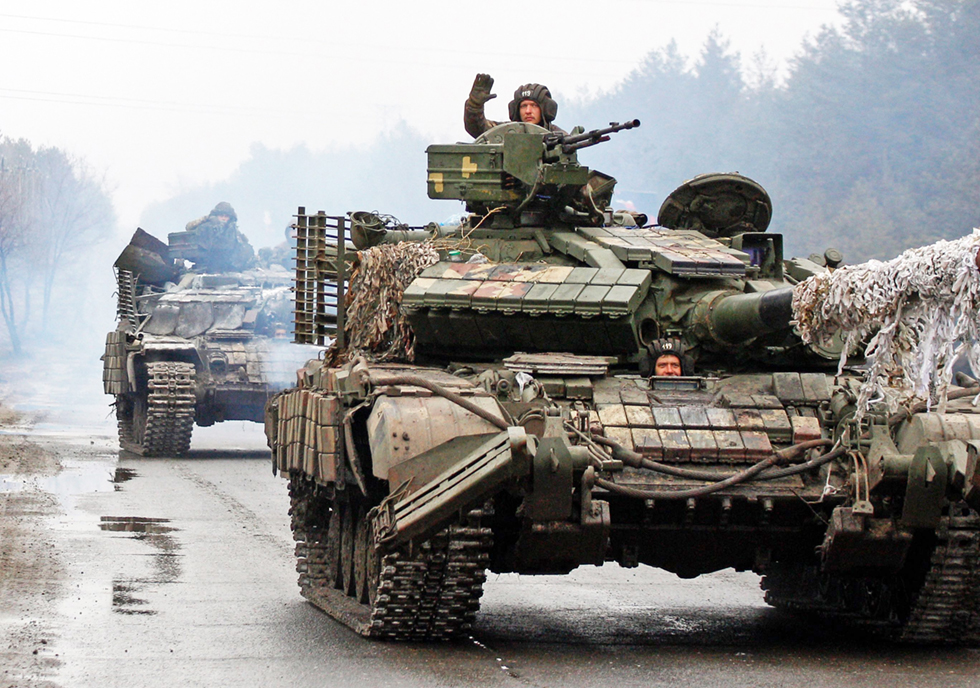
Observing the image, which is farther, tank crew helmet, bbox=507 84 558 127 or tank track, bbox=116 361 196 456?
tank track, bbox=116 361 196 456

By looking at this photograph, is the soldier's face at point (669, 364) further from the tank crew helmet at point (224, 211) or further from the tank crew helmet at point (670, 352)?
the tank crew helmet at point (224, 211)

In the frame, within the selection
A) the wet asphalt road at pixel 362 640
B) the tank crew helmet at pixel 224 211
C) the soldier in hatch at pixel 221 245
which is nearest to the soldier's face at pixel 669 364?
the wet asphalt road at pixel 362 640

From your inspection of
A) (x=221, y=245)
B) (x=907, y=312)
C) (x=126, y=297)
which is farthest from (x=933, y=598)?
(x=221, y=245)

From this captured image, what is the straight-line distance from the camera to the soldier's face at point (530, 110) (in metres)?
15.1

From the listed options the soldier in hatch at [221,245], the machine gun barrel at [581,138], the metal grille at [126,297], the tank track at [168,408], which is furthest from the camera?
the soldier in hatch at [221,245]

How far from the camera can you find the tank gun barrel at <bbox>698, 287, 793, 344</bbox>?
10836 millimetres

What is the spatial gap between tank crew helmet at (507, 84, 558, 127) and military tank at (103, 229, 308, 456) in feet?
35.8

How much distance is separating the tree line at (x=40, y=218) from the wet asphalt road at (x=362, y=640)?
1527 inches

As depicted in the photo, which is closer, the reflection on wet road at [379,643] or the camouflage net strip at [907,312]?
the camouflage net strip at [907,312]

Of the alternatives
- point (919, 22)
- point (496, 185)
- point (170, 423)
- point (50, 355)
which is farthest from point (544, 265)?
point (50, 355)

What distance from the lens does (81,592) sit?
40.7ft

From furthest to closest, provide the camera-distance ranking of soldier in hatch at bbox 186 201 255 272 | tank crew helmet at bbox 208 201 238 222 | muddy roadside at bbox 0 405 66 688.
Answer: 1. tank crew helmet at bbox 208 201 238 222
2. soldier in hatch at bbox 186 201 255 272
3. muddy roadside at bbox 0 405 66 688

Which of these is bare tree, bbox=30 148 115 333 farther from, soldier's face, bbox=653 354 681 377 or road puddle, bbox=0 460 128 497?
soldier's face, bbox=653 354 681 377

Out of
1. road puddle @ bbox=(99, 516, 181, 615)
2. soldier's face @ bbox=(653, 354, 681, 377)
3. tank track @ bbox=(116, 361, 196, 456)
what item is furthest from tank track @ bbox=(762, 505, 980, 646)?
tank track @ bbox=(116, 361, 196, 456)
